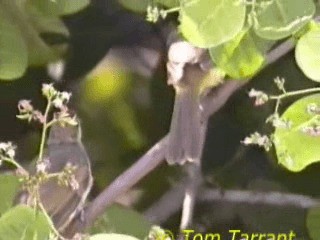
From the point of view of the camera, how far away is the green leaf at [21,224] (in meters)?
0.91

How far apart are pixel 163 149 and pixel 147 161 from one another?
3 cm

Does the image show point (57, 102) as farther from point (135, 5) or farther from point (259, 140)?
point (259, 140)

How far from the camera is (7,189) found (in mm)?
913

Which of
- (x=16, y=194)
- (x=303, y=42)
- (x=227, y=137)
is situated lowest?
(x=16, y=194)

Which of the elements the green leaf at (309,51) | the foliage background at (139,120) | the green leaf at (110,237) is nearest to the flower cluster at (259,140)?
the foliage background at (139,120)

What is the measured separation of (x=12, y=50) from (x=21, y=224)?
0.24 metres

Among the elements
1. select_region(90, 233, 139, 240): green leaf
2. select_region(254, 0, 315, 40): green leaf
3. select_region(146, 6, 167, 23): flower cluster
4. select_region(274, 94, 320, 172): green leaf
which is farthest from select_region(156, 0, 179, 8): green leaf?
select_region(90, 233, 139, 240): green leaf

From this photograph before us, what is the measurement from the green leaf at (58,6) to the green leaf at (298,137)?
327 mm

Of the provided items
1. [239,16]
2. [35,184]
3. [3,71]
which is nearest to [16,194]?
[35,184]

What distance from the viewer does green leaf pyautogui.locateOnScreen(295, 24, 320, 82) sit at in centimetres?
93

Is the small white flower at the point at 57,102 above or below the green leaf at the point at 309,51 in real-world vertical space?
below

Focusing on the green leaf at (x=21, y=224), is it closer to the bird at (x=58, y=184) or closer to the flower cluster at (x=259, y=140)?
the bird at (x=58, y=184)

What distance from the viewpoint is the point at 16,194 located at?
3.00 feet

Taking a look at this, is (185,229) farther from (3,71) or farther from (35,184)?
(3,71)
